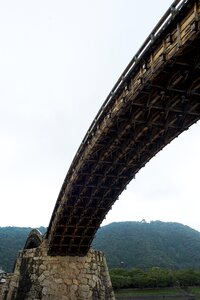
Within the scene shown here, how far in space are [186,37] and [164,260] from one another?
10087 cm

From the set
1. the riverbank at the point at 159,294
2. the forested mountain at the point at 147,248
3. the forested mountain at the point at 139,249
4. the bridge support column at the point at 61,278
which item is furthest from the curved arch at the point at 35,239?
the forested mountain at the point at 147,248

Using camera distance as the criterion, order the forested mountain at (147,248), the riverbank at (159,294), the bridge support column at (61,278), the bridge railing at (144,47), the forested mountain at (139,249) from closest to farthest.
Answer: the bridge railing at (144,47) → the bridge support column at (61,278) → the riverbank at (159,294) → the forested mountain at (139,249) → the forested mountain at (147,248)

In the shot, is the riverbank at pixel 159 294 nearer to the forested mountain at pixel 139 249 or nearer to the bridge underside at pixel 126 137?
the forested mountain at pixel 139 249

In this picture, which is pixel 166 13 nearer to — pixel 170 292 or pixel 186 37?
pixel 186 37

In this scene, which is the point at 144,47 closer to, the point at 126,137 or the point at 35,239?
the point at 126,137

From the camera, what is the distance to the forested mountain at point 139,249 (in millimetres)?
102062

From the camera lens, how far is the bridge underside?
50.6ft

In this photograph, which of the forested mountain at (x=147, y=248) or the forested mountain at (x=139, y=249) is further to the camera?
the forested mountain at (x=147, y=248)

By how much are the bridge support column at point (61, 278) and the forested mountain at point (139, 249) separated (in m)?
61.6

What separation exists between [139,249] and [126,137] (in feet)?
Answer: 313

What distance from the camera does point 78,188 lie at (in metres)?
28.0

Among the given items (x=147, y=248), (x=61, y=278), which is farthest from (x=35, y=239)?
(x=147, y=248)

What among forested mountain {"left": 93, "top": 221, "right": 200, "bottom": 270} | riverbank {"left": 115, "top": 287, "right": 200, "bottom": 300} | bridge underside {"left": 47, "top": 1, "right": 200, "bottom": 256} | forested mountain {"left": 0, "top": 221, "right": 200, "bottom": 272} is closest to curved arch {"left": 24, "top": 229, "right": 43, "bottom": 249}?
bridge underside {"left": 47, "top": 1, "right": 200, "bottom": 256}

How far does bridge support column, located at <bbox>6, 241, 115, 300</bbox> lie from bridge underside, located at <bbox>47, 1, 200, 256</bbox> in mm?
983
